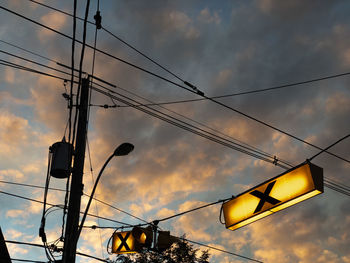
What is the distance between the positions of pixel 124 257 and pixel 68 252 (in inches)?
1026

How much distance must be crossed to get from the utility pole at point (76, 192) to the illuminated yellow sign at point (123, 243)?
7.87ft

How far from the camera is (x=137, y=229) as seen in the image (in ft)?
31.1

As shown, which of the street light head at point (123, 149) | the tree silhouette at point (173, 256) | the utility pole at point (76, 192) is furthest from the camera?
the tree silhouette at point (173, 256)

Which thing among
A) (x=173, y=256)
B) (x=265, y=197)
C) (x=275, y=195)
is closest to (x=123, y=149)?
(x=265, y=197)

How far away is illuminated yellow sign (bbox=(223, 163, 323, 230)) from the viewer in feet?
20.8

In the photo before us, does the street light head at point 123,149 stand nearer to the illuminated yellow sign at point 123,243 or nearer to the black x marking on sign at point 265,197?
the illuminated yellow sign at point 123,243

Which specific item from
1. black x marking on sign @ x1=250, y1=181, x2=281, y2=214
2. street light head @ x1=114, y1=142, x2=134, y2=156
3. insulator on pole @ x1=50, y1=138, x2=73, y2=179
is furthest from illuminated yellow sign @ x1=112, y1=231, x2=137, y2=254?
black x marking on sign @ x1=250, y1=181, x2=281, y2=214

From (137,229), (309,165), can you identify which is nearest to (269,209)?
(309,165)

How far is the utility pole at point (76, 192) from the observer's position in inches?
297

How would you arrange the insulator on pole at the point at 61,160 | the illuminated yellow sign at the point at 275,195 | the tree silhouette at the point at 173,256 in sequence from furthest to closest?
the tree silhouette at the point at 173,256 < the insulator on pole at the point at 61,160 < the illuminated yellow sign at the point at 275,195

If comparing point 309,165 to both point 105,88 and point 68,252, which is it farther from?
point 105,88

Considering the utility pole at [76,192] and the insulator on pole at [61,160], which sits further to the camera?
the insulator on pole at [61,160]

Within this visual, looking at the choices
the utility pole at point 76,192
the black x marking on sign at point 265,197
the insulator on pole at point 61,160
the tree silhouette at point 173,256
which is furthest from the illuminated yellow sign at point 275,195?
the tree silhouette at point 173,256

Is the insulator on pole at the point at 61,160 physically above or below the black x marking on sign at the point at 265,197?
above
